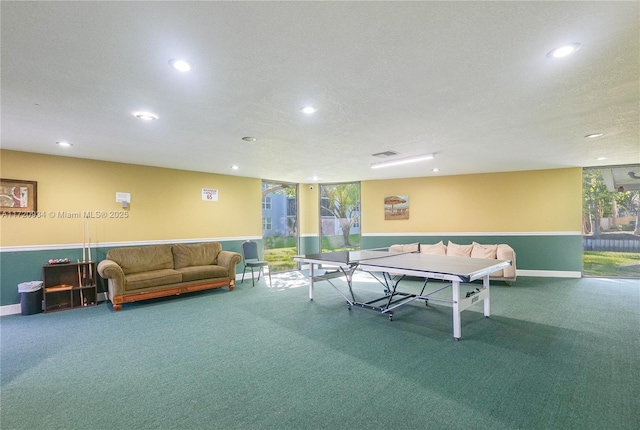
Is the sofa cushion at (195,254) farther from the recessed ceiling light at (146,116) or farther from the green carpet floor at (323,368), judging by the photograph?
the recessed ceiling light at (146,116)

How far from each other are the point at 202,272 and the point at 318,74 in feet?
14.8

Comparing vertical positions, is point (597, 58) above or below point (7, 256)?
above

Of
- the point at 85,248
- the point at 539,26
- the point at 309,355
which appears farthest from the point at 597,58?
the point at 85,248

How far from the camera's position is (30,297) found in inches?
176

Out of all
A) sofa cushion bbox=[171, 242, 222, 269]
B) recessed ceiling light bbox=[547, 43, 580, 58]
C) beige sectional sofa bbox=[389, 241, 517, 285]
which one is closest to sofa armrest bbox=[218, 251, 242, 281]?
sofa cushion bbox=[171, 242, 222, 269]

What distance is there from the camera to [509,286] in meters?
5.97

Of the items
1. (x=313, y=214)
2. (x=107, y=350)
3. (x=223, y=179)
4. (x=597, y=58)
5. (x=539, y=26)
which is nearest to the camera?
(x=539, y=26)

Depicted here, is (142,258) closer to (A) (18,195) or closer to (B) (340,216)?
(A) (18,195)

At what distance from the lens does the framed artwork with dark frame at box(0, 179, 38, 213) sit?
14.9 ft

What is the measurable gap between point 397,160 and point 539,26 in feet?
12.6

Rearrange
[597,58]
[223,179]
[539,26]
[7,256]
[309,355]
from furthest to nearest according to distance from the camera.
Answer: [223,179] < [7,256] < [309,355] < [597,58] < [539,26]

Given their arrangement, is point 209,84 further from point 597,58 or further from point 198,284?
point 198,284

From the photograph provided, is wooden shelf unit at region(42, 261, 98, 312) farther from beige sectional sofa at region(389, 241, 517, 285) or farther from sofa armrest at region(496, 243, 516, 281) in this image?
sofa armrest at region(496, 243, 516, 281)

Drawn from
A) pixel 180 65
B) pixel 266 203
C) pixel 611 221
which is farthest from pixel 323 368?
pixel 611 221
